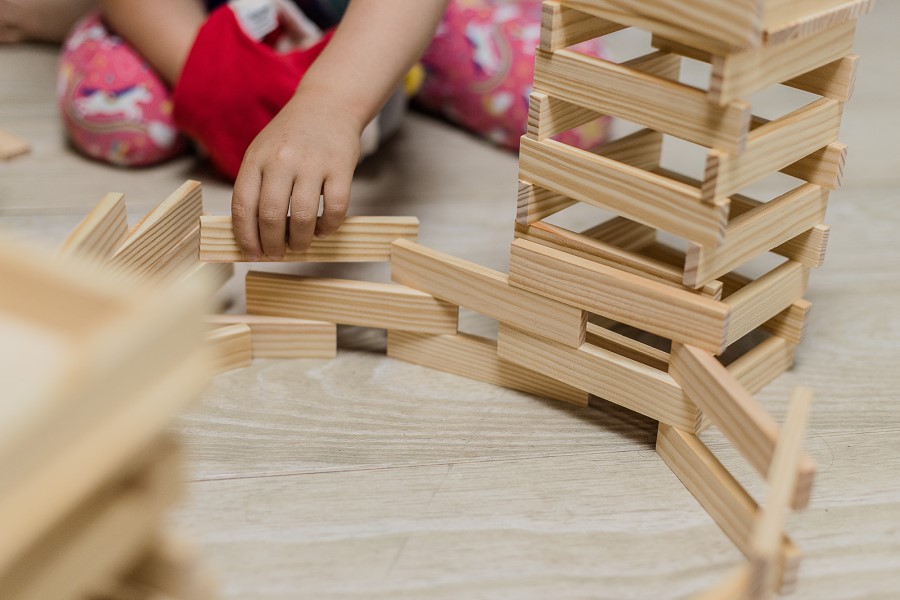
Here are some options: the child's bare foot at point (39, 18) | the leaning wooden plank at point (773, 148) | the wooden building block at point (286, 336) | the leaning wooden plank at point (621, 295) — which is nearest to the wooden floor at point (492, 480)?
the wooden building block at point (286, 336)

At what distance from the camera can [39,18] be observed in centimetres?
154

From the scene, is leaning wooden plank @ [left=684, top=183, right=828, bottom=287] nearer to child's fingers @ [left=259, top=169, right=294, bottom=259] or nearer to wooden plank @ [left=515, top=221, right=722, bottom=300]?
wooden plank @ [left=515, top=221, right=722, bottom=300]

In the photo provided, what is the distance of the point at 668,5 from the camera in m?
0.65

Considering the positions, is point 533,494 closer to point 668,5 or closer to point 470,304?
point 470,304

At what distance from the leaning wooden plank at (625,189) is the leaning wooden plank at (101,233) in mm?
316

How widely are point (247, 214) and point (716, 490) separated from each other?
43 centimetres

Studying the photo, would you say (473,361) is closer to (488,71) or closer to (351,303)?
(351,303)

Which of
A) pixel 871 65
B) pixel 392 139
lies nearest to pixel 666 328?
pixel 392 139

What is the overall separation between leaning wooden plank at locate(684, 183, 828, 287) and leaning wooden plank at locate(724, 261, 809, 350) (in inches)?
0.9

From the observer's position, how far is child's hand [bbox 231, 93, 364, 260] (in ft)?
2.75

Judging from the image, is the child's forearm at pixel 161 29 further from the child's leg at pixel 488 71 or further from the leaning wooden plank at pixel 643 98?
the leaning wooden plank at pixel 643 98

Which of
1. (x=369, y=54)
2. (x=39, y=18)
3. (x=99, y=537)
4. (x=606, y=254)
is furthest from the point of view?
(x=39, y=18)

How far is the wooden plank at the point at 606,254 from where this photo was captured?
29.6 inches

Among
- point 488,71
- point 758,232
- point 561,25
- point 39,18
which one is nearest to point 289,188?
point 561,25
